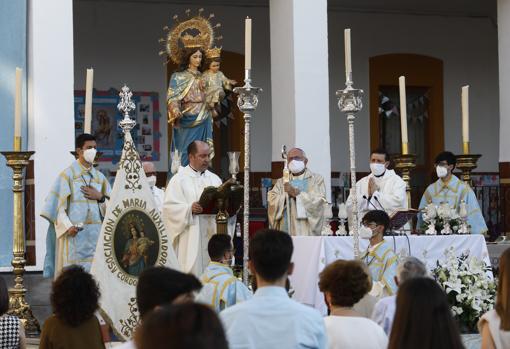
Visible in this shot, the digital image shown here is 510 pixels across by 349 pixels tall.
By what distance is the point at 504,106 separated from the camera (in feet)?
48.3

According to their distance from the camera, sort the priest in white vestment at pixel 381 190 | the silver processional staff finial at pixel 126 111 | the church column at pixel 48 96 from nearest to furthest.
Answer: the silver processional staff finial at pixel 126 111
the church column at pixel 48 96
the priest in white vestment at pixel 381 190

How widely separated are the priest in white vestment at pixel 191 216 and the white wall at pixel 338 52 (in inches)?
232

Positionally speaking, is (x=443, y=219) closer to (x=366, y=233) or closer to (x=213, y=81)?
(x=366, y=233)

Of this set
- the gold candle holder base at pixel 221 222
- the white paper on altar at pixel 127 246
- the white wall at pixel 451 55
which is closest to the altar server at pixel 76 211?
the gold candle holder base at pixel 221 222

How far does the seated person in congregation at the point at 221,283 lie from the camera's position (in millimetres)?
6973

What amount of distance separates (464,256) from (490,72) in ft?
29.4

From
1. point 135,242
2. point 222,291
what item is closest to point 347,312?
point 222,291

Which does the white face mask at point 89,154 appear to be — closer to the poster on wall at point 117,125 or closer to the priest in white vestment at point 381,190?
the priest in white vestment at point 381,190

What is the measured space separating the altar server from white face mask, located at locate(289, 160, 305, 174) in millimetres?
1920

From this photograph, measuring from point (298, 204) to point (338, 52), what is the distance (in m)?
7.05

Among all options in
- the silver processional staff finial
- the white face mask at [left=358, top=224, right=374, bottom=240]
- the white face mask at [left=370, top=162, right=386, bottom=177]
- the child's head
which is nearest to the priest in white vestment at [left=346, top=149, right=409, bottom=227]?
the white face mask at [left=370, top=162, right=386, bottom=177]

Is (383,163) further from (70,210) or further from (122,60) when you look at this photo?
(122,60)

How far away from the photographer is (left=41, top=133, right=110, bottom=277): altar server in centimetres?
1016

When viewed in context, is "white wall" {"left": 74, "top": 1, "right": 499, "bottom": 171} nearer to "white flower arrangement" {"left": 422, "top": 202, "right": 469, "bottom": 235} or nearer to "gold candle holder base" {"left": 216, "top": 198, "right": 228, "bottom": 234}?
"white flower arrangement" {"left": 422, "top": 202, "right": 469, "bottom": 235}
